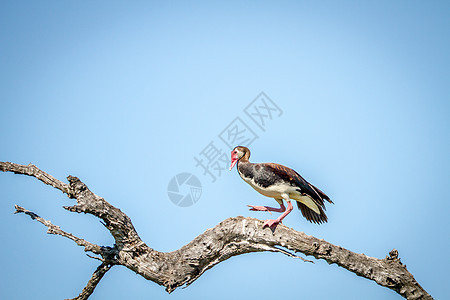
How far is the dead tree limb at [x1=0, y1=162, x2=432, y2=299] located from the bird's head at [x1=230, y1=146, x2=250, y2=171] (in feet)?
4.80

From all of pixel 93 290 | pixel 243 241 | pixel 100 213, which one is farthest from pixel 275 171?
pixel 93 290

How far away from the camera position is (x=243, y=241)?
7309mm

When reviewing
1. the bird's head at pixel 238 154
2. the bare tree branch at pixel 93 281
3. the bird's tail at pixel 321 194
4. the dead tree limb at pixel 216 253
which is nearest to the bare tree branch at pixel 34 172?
the dead tree limb at pixel 216 253

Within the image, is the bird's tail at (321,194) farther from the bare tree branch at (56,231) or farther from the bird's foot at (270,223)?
the bare tree branch at (56,231)

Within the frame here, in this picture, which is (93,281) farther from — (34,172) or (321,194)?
(321,194)

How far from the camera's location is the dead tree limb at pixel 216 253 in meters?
6.92

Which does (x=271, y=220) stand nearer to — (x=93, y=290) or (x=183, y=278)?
(x=183, y=278)

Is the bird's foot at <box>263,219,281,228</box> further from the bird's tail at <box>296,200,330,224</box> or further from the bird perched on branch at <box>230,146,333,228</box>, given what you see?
the bird's tail at <box>296,200,330,224</box>

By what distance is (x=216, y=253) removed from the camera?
7246 mm

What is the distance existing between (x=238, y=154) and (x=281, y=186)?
116 cm

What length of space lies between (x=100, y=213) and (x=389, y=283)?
4961 millimetres

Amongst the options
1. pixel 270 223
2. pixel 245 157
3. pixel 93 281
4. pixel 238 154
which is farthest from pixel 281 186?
pixel 93 281

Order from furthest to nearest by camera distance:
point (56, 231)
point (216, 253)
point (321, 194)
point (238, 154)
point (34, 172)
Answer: point (238, 154) < point (321, 194) < point (216, 253) < point (34, 172) < point (56, 231)

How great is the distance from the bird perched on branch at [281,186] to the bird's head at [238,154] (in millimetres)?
135
